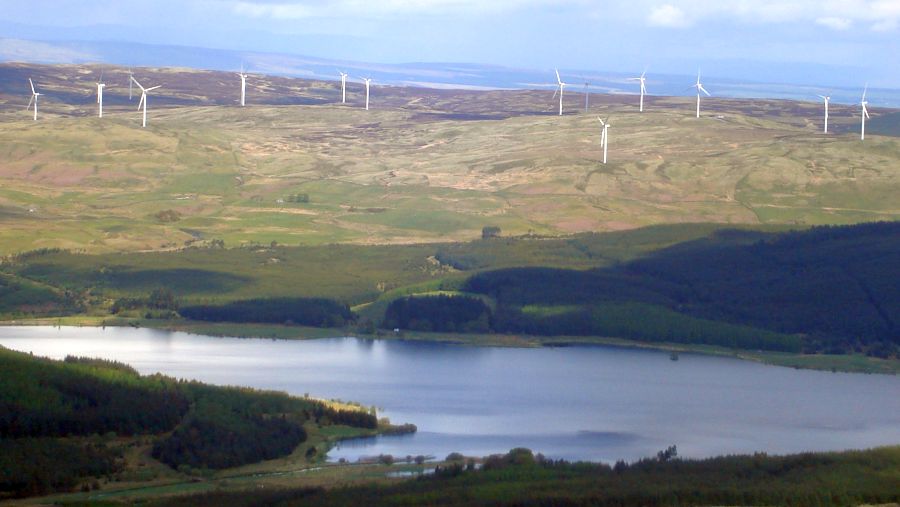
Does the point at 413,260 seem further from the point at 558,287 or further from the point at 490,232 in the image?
the point at 558,287

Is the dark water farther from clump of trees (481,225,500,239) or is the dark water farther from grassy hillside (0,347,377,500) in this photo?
clump of trees (481,225,500,239)

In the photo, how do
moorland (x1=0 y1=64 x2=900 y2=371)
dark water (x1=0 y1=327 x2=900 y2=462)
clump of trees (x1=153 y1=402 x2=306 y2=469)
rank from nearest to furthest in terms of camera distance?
clump of trees (x1=153 y1=402 x2=306 y2=469), dark water (x1=0 y1=327 x2=900 y2=462), moorland (x1=0 y1=64 x2=900 y2=371)

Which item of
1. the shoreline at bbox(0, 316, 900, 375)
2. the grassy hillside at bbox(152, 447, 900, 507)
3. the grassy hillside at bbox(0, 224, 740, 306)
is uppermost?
the grassy hillside at bbox(152, 447, 900, 507)

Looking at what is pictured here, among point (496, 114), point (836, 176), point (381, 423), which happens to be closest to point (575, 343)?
point (381, 423)

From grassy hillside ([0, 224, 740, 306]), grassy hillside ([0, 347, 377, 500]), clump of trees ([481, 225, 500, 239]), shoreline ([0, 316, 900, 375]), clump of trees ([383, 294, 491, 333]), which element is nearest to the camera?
grassy hillside ([0, 347, 377, 500])

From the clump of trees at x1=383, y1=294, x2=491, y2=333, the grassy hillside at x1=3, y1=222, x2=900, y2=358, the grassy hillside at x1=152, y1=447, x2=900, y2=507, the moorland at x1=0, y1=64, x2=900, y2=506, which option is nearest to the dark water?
the moorland at x1=0, y1=64, x2=900, y2=506

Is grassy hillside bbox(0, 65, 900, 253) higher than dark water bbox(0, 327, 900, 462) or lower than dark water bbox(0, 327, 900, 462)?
higher
